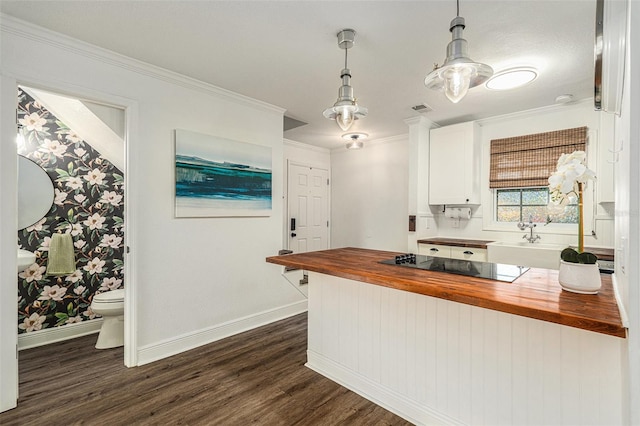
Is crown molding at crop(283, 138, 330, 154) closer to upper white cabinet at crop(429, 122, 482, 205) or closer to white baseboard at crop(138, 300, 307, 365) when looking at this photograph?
upper white cabinet at crop(429, 122, 482, 205)

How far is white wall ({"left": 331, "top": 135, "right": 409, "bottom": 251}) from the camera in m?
4.79

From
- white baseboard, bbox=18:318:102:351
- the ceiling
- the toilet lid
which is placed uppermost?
the ceiling

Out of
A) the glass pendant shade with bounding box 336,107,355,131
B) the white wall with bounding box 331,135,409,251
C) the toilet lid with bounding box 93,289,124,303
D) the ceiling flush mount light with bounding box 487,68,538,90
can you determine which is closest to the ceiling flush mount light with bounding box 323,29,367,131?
the glass pendant shade with bounding box 336,107,355,131

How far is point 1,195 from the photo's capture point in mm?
1948

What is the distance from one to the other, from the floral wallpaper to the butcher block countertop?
8.05ft

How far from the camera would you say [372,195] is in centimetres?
515

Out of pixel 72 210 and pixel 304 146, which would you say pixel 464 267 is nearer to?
pixel 72 210

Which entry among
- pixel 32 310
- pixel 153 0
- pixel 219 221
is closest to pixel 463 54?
pixel 153 0

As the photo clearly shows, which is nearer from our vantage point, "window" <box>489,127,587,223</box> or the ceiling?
the ceiling

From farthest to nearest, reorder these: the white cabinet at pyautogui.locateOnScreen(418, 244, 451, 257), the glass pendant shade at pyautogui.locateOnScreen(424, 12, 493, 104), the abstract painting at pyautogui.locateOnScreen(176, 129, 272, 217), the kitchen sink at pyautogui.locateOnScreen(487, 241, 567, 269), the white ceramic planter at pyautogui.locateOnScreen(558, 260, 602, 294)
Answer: the white cabinet at pyautogui.locateOnScreen(418, 244, 451, 257) < the kitchen sink at pyautogui.locateOnScreen(487, 241, 567, 269) < the abstract painting at pyautogui.locateOnScreen(176, 129, 272, 217) < the glass pendant shade at pyautogui.locateOnScreen(424, 12, 493, 104) < the white ceramic planter at pyautogui.locateOnScreen(558, 260, 602, 294)

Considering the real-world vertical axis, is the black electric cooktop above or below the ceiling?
below

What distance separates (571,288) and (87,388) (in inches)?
121

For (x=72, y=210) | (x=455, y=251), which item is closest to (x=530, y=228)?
(x=455, y=251)

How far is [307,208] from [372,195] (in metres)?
1.11
